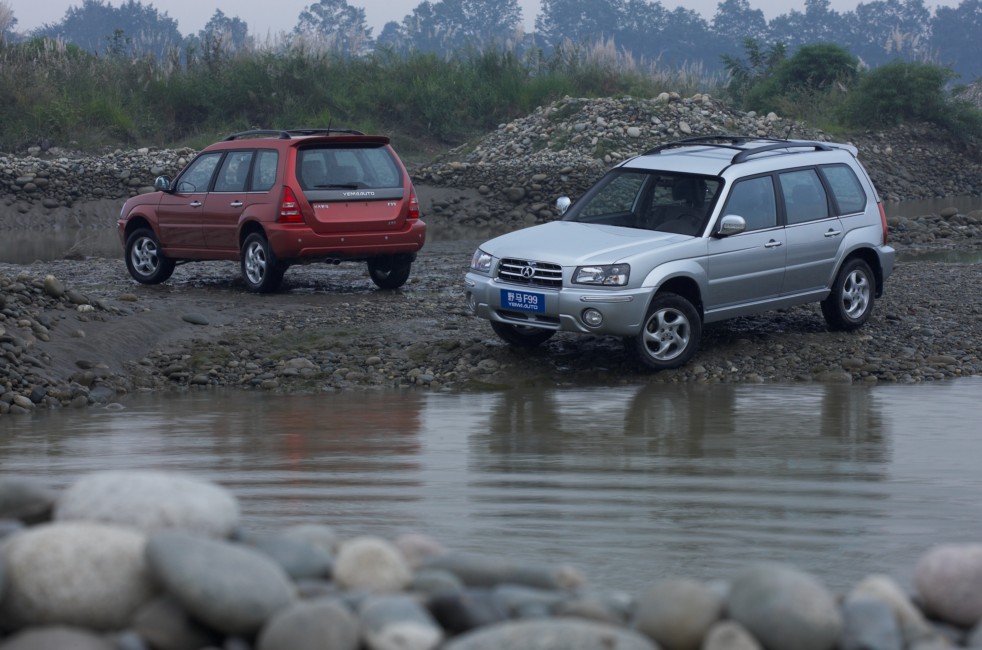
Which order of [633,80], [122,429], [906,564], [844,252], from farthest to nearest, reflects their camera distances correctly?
[633,80], [844,252], [122,429], [906,564]

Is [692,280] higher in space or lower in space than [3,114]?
lower

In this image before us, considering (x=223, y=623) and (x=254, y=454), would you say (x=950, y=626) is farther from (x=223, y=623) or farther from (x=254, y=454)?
(x=254, y=454)

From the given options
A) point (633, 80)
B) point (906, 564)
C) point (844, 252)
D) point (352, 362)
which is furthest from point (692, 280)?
point (633, 80)

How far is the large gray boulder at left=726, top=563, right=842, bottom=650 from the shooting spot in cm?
399

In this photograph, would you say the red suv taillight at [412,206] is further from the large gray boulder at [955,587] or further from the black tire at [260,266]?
the large gray boulder at [955,587]

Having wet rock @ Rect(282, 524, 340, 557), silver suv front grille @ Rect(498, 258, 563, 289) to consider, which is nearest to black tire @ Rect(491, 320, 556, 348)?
silver suv front grille @ Rect(498, 258, 563, 289)

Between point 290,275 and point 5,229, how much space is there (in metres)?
11.3

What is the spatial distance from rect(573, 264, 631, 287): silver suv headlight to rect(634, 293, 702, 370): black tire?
0.37m

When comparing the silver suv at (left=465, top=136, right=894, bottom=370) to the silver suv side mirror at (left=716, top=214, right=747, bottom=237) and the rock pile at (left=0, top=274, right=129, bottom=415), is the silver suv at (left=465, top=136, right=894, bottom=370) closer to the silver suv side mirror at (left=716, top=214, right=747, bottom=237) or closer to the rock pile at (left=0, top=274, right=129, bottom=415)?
the silver suv side mirror at (left=716, top=214, right=747, bottom=237)

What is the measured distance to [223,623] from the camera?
4016mm

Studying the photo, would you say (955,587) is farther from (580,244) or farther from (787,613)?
(580,244)

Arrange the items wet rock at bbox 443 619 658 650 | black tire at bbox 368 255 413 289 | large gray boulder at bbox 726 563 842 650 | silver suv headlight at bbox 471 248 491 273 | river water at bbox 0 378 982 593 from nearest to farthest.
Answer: wet rock at bbox 443 619 658 650 → large gray boulder at bbox 726 563 842 650 → river water at bbox 0 378 982 593 → silver suv headlight at bbox 471 248 491 273 → black tire at bbox 368 255 413 289

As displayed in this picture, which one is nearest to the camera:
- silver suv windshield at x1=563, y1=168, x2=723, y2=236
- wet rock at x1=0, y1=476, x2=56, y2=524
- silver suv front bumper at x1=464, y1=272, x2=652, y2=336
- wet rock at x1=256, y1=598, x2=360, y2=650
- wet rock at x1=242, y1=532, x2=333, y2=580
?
wet rock at x1=256, y1=598, x2=360, y2=650

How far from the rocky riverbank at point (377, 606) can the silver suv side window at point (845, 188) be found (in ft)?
28.0
